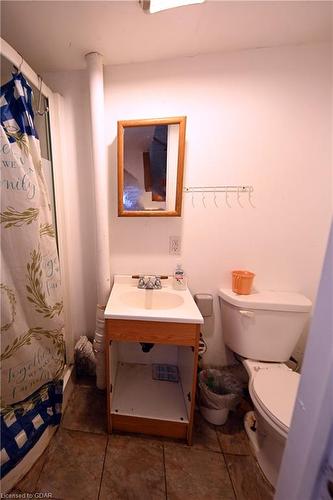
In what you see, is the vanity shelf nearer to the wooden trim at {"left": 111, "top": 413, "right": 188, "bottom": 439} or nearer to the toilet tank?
the wooden trim at {"left": 111, "top": 413, "right": 188, "bottom": 439}

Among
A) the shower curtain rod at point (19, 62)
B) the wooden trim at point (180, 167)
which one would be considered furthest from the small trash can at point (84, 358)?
the shower curtain rod at point (19, 62)

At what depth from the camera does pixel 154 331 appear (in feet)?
3.25

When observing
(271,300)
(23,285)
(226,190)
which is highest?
(226,190)

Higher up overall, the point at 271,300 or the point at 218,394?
the point at 271,300

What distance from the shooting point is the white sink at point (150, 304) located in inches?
38.1

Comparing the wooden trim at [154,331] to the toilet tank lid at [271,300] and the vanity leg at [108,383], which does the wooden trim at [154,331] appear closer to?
the vanity leg at [108,383]

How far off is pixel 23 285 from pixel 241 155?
4.75 ft

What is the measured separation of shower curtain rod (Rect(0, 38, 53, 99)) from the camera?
852 millimetres

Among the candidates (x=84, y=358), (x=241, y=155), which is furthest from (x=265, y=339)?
(x=84, y=358)

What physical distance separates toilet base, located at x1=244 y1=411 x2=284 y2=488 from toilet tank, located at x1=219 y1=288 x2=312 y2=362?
375 mm

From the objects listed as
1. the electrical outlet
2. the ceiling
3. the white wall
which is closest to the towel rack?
the white wall

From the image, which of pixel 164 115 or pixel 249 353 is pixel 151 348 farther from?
pixel 164 115

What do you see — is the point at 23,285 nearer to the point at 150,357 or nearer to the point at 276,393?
the point at 150,357

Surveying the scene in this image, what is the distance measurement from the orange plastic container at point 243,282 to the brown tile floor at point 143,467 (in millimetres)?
835
